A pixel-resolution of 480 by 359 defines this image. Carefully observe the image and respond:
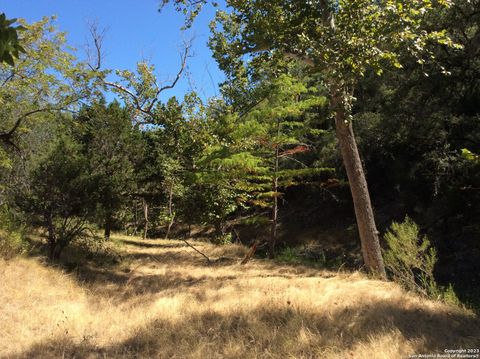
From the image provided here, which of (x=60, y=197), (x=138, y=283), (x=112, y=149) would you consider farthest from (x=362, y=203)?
(x=112, y=149)

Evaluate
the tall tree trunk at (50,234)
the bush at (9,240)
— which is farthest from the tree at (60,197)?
the bush at (9,240)

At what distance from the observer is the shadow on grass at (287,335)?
18.0 feet

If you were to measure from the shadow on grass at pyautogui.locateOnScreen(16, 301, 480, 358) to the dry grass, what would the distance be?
0.02 meters

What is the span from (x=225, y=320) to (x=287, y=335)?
151 cm

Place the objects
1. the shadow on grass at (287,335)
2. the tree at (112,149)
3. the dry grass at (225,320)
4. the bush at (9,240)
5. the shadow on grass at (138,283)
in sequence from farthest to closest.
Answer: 1. the tree at (112,149)
2. the bush at (9,240)
3. the shadow on grass at (138,283)
4. the dry grass at (225,320)
5. the shadow on grass at (287,335)

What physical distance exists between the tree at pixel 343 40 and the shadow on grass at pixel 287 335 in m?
3.36

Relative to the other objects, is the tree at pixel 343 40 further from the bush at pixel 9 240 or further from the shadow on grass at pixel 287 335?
the bush at pixel 9 240

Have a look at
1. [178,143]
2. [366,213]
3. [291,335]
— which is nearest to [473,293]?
[366,213]

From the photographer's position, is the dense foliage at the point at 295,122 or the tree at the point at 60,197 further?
the tree at the point at 60,197

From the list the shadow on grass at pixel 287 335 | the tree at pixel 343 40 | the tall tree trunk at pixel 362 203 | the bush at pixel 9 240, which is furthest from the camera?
the bush at pixel 9 240

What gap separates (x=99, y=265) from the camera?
13.9 meters

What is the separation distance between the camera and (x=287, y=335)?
19.6 ft

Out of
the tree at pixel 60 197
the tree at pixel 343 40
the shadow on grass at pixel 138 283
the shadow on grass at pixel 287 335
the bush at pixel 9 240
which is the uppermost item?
the tree at pixel 343 40

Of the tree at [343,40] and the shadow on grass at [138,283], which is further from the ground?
the tree at [343,40]
